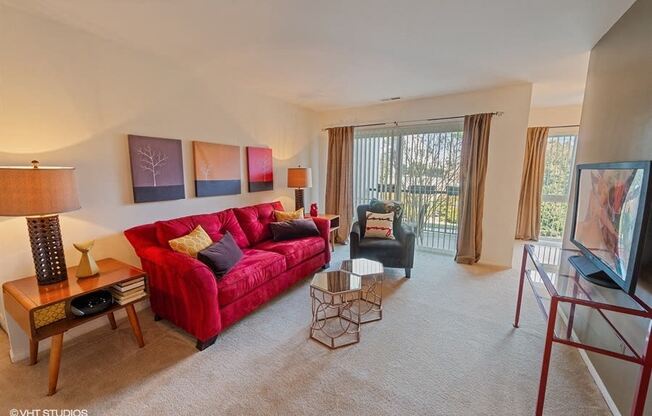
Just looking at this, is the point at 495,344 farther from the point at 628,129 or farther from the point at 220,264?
the point at 220,264

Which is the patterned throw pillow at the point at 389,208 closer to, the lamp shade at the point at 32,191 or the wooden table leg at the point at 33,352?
the lamp shade at the point at 32,191

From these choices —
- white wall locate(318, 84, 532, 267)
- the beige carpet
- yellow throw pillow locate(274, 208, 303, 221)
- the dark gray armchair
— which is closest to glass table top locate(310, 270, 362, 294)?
the beige carpet

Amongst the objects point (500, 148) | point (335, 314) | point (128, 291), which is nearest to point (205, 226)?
point (128, 291)

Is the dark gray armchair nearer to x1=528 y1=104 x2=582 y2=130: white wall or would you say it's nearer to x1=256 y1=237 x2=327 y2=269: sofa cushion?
x1=256 y1=237 x2=327 y2=269: sofa cushion

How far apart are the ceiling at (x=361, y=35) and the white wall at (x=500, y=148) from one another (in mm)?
323

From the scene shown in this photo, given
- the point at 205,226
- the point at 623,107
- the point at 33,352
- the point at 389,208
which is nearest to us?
the point at 623,107

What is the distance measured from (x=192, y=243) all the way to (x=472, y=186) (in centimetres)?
353

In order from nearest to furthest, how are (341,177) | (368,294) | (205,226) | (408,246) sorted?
(205,226) → (368,294) → (408,246) → (341,177)

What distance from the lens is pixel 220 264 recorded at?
88.7 inches

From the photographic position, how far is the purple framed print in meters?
2.47

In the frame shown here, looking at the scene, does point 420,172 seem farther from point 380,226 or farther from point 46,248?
point 46,248

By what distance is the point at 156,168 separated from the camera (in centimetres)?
264

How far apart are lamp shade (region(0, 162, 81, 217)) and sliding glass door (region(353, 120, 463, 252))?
12.1 ft

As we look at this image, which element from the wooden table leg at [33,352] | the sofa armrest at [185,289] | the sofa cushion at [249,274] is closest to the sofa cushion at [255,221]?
the sofa cushion at [249,274]
